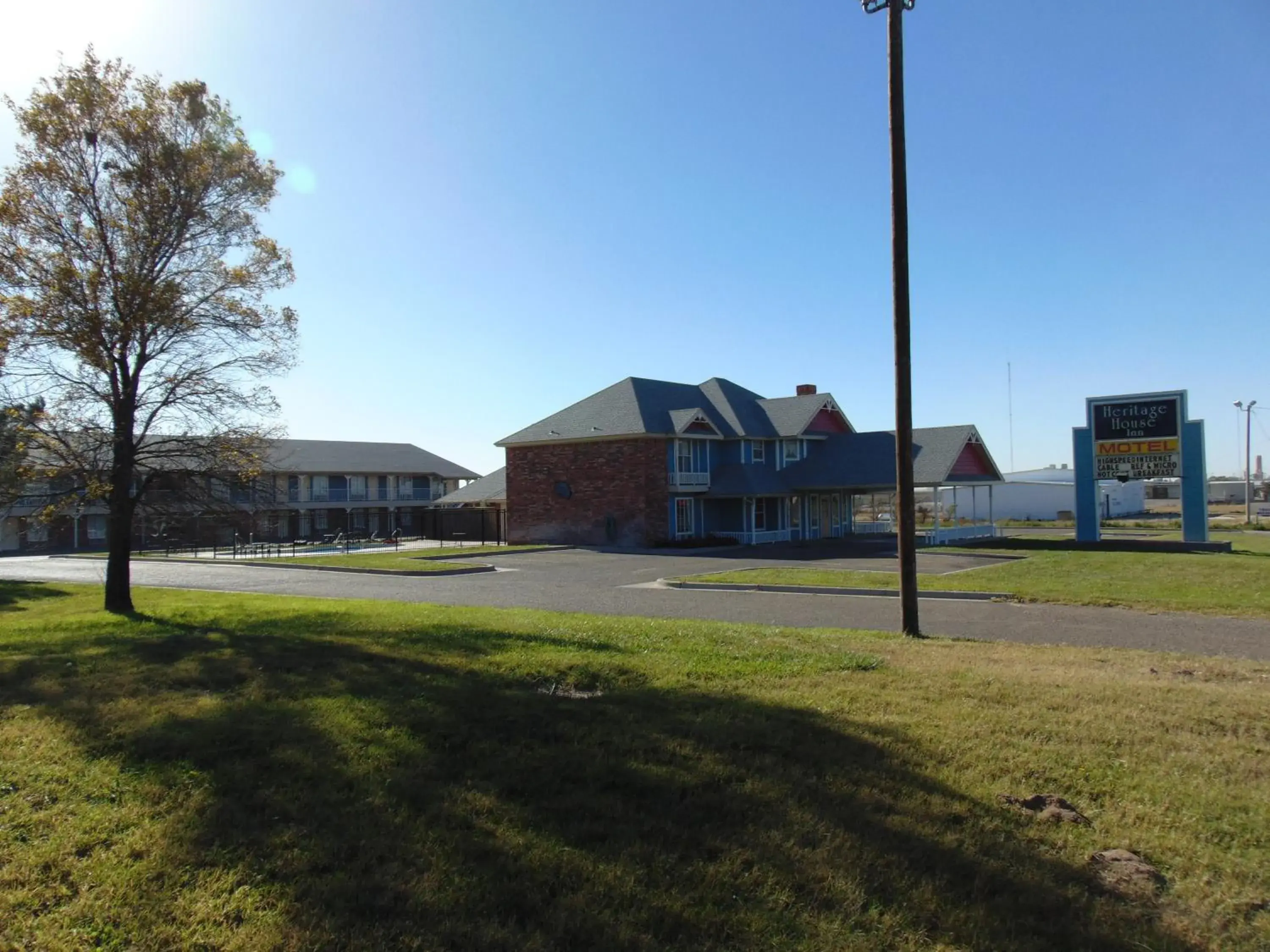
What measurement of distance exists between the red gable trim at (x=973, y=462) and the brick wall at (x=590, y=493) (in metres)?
12.7

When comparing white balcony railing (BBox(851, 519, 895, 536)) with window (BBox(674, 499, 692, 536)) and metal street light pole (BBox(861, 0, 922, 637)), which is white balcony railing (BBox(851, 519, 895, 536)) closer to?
window (BBox(674, 499, 692, 536))

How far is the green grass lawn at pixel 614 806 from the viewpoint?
11.9 feet

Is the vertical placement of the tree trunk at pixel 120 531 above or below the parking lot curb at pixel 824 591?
above

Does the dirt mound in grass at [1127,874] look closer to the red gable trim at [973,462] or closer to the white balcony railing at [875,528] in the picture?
the red gable trim at [973,462]

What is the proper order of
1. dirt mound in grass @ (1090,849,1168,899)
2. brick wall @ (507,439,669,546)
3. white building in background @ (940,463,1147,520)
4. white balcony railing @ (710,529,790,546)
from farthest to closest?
white building in background @ (940,463,1147,520) < white balcony railing @ (710,529,790,546) < brick wall @ (507,439,669,546) < dirt mound in grass @ (1090,849,1168,899)

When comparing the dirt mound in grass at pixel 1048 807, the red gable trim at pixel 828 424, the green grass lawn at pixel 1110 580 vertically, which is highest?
the red gable trim at pixel 828 424

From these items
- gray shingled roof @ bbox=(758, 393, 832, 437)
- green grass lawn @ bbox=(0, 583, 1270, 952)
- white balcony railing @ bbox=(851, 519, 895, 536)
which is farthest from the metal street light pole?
white balcony railing @ bbox=(851, 519, 895, 536)

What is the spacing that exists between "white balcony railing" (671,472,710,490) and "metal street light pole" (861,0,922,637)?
2677 centimetres

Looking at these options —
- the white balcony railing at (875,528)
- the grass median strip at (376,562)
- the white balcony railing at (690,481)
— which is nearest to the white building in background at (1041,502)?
the white balcony railing at (875,528)

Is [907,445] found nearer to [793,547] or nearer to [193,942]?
[193,942]

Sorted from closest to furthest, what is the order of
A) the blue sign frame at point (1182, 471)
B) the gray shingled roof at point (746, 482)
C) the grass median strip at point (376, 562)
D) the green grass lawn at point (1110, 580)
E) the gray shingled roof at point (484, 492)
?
the green grass lawn at point (1110, 580) < the grass median strip at point (376, 562) < the blue sign frame at point (1182, 471) < the gray shingled roof at point (746, 482) < the gray shingled roof at point (484, 492)

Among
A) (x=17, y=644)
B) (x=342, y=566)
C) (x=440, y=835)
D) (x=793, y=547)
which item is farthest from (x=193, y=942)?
(x=793, y=547)

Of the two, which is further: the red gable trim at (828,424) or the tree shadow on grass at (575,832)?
the red gable trim at (828,424)

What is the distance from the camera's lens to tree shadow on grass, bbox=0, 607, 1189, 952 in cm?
357
